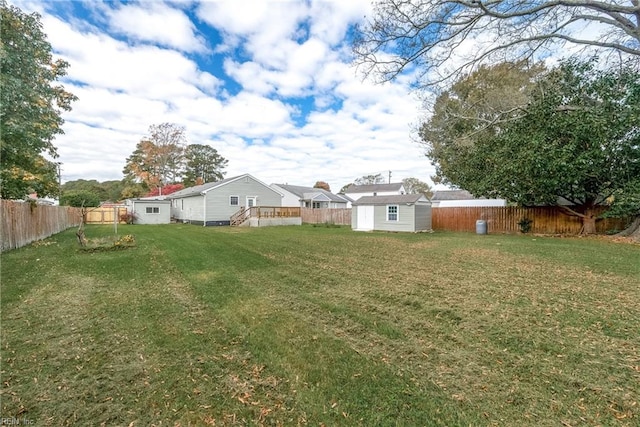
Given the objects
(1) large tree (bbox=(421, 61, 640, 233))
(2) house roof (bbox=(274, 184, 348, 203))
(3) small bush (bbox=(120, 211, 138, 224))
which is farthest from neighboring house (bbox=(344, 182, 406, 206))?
(3) small bush (bbox=(120, 211, 138, 224))

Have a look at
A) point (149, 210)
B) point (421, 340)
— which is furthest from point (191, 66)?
point (149, 210)

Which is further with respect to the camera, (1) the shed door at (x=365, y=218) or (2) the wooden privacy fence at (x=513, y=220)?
(1) the shed door at (x=365, y=218)

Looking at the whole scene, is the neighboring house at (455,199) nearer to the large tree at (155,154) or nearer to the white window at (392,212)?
the white window at (392,212)

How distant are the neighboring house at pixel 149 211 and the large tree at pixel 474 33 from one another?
22.4 metres

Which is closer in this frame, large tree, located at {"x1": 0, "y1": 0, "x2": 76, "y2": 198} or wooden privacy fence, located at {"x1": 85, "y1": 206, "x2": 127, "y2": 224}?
large tree, located at {"x1": 0, "y1": 0, "x2": 76, "y2": 198}

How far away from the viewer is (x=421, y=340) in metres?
3.41

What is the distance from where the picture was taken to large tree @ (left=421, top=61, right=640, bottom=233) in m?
11.8

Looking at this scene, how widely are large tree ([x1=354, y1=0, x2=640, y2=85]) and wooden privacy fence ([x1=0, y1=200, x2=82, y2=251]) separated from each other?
1153 centimetres

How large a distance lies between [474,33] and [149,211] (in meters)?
25.2

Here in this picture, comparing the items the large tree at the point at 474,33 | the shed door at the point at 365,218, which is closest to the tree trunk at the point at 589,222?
the large tree at the point at 474,33

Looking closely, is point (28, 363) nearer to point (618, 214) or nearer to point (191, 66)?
point (191, 66)

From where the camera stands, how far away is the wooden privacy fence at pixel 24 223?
8867mm

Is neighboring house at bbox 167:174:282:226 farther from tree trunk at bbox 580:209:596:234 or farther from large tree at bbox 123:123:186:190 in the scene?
tree trunk at bbox 580:209:596:234

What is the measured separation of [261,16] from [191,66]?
480 cm
